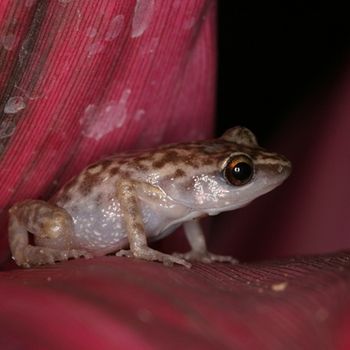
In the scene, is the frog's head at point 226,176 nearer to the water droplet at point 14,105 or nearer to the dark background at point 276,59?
the water droplet at point 14,105

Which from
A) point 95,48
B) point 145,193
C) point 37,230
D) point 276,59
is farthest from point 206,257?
point 276,59

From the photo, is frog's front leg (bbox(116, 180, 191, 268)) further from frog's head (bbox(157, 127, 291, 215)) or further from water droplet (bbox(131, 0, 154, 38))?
water droplet (bbox(131, 0, 154, 38))

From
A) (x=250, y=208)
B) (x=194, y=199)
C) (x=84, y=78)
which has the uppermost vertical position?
(x=84, y=78)

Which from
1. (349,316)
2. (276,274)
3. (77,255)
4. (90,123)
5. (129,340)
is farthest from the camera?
(90,123)

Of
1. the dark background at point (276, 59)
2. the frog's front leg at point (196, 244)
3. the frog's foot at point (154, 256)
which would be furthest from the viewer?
the dark background at point (276, 59)

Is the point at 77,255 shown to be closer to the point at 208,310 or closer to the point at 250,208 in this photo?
the point at 208,310

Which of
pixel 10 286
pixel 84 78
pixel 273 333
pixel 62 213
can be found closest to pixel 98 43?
pixel 84 78

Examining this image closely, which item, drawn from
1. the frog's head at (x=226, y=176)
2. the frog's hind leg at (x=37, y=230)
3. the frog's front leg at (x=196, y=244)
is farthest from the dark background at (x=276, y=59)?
the frog's hind leg at (x=37, y=230)
